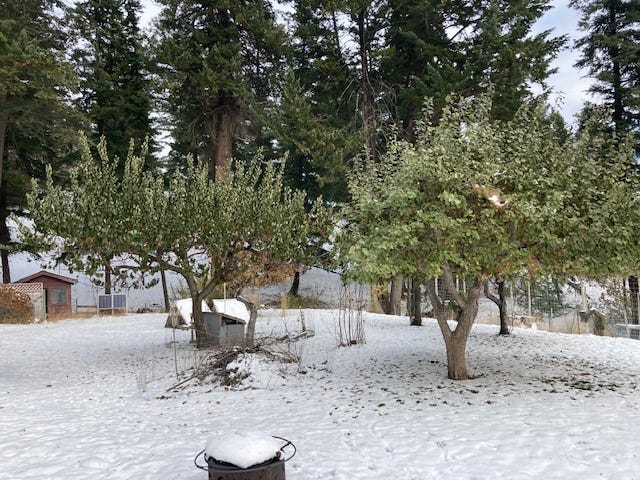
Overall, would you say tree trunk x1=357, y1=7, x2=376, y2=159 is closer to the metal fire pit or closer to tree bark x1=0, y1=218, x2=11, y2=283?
the metal fire pit

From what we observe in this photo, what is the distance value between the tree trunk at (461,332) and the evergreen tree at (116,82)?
16895 mm

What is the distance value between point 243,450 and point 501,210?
392cm

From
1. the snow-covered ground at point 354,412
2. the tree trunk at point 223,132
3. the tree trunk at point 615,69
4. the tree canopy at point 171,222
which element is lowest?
the snow-covered ground at point 354,412

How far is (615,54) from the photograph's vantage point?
17828mm

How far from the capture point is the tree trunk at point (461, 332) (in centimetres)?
661

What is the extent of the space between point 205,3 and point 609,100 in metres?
15.6

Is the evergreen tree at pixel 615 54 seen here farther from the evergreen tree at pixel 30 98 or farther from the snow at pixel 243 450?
the evergreen tree at pixel 30 98

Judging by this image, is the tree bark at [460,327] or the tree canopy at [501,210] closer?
the tree canopy at [501,210]

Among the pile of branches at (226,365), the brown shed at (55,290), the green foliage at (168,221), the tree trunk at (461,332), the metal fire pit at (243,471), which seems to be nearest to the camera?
the metal fire pit at (243,471)

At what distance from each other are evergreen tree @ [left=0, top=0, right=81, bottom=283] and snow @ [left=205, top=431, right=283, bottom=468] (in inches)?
524

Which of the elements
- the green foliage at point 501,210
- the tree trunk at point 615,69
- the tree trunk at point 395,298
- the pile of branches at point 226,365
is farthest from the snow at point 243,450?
the tree trunk at point 615,69

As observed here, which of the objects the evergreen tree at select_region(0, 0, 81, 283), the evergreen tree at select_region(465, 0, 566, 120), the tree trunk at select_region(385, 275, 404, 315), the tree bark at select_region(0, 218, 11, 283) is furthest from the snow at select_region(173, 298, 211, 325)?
the tree bark at select_region(0, 218, 11, 283)

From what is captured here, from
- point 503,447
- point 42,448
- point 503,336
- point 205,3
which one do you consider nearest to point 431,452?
point 503,447

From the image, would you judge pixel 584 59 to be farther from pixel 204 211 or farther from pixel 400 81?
pixel 204 211
